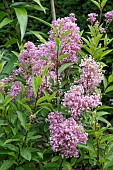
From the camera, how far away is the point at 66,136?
6.07 ft

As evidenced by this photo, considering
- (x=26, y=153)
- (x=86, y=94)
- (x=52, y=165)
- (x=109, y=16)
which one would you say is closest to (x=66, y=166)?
(x=52, y=165)

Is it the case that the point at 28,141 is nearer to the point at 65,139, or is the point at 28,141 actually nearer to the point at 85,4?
the point at 65,139

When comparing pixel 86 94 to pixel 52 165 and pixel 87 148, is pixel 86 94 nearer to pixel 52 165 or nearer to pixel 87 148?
pixel 87 148

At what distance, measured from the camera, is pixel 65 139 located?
72.9 inches

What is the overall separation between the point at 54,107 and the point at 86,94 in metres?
0.18

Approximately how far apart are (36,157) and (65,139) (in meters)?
0.30

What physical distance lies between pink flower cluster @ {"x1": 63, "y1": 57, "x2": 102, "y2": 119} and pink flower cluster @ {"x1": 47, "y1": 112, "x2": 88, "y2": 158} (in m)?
0.06

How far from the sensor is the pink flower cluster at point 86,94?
188 centimetres

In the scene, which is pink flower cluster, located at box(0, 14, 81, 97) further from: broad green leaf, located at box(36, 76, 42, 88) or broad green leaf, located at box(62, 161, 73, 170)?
broad green leaf, located at box(62, 161, 73, 170)

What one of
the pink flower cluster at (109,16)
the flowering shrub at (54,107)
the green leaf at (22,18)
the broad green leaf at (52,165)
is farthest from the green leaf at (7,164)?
the green leaf at (22,18)

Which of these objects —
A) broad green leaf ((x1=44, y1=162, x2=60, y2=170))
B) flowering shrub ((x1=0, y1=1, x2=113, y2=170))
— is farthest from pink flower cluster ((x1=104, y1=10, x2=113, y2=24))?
broad green leaf ((x1=44, y1=162, x2=60, y2=170))

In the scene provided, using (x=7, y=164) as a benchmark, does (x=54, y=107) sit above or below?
above

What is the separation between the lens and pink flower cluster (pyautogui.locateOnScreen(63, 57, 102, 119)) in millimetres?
1876

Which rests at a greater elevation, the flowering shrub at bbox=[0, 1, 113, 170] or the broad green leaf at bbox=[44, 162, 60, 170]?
the flowering shrub at bbox=[0, 1, 113, 170]
